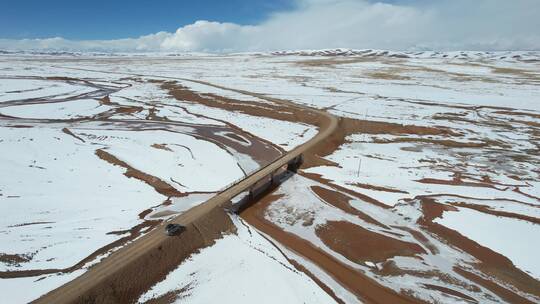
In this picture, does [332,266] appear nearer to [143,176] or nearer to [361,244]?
[361,244]

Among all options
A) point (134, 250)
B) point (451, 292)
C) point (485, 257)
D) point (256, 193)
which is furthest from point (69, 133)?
point (485, 257)

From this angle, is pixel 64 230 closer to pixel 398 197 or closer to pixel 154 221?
pixel 154 221

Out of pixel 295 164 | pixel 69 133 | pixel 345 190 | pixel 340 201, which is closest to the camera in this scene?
pixel 340 201

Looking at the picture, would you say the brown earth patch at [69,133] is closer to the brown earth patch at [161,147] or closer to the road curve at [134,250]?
the brown earth patch at [161,147]

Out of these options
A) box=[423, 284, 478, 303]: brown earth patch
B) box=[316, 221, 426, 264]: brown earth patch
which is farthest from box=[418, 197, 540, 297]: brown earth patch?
box=[316, 221, 426, 264]: brown earth patch

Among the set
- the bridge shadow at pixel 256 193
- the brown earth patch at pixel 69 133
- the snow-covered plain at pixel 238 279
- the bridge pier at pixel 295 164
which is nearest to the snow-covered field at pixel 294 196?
the snow-covered plain at pixel 238 279
